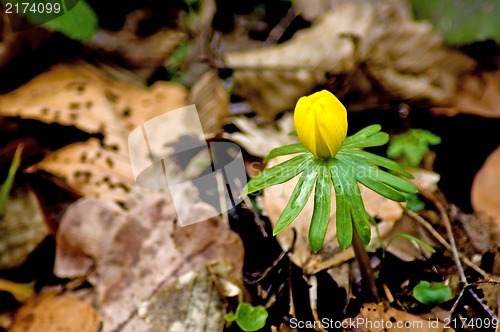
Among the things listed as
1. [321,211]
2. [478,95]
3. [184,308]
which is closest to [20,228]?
[184,308]

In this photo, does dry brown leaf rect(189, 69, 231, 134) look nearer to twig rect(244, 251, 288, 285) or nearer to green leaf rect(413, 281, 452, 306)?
twig rect(244, 251, 288, 285)

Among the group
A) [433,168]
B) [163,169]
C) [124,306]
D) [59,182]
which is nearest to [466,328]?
[433,168]

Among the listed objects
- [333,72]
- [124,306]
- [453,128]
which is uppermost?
[333,72]

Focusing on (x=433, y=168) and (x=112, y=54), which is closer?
(x=433, y=168)

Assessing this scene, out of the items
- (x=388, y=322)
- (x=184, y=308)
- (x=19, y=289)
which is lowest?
(x=19, y=289)

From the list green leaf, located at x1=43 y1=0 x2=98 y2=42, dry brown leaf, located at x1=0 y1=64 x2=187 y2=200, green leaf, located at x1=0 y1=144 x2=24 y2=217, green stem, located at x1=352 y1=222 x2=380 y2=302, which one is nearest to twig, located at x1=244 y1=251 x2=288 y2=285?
green stem, located at x1=352 y1=222 x2=380 y2=302

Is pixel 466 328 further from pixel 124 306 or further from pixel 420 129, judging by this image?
pixel 124 306

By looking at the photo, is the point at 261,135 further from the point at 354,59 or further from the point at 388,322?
the point at 388,322

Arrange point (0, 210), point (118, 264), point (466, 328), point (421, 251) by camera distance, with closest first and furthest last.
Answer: point (466, 328) → point (421, 251) → point (118, 264) → point (0, 210)
